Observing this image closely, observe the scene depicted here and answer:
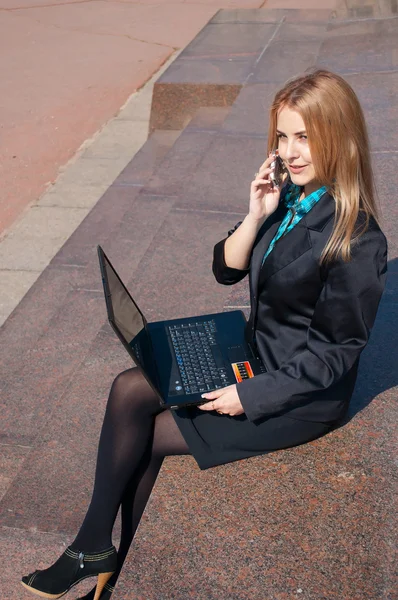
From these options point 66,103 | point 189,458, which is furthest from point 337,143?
point 66,103

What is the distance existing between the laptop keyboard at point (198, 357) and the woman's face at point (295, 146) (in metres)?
0.71

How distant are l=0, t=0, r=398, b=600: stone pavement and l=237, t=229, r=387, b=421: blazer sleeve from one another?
31cm

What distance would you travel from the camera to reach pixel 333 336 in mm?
2473

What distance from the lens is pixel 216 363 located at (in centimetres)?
285

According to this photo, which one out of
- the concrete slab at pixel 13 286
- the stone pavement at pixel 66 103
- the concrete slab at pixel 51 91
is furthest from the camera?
the concrete slab at pixel 51 91

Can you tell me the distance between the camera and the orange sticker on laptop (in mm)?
2778

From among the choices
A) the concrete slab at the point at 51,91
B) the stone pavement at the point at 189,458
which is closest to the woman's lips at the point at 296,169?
the stone pavement at the point at 189,458

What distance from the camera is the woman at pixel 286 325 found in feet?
8.01

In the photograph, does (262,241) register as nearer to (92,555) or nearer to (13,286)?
(92,555)

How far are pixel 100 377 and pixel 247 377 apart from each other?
4.07 feet

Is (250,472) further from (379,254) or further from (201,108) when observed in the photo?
(201,108)

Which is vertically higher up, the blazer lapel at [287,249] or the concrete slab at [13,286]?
the blazer lapel at [287,249]

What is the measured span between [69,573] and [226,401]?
0.84 m

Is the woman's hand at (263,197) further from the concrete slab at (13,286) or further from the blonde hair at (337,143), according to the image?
the concrete slab at (13,286)
